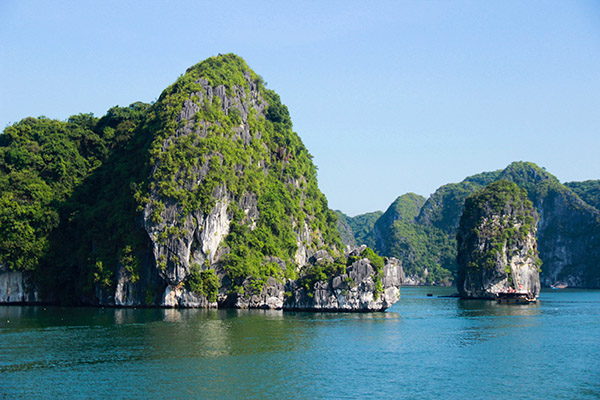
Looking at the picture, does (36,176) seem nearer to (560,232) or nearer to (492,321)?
(492,321)

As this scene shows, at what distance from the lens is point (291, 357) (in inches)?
1485

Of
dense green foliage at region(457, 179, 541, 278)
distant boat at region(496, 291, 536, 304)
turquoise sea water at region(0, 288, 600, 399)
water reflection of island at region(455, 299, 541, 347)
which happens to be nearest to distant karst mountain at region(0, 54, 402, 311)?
turquoise sea water at region(0, 288, 600, 399)

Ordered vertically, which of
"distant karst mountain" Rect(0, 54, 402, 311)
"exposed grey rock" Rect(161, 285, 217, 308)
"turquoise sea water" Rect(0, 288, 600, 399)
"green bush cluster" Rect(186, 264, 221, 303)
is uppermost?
"distant karst mountain" Rect(0, 54, 402, 311)

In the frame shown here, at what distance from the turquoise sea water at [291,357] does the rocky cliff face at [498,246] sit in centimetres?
3944

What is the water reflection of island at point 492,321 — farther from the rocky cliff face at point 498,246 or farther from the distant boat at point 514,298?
the rocky cliff face at point 498,246

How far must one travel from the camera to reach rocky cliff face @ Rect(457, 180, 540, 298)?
3851 inches

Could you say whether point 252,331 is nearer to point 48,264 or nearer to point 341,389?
point 341,389

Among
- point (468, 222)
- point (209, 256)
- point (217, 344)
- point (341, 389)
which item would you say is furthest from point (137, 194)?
point (468, 222)

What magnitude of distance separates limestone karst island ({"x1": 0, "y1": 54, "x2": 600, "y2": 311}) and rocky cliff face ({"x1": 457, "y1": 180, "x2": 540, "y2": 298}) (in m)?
0.25

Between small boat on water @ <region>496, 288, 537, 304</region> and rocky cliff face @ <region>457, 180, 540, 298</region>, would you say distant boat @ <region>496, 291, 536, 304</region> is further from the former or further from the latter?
rocky cliff face @ <region>457, 180, 540, 298</region>

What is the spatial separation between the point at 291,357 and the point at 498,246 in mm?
68712

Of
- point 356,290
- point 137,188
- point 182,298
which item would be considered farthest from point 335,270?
point 137,188

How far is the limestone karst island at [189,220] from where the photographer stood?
6731 centimetres

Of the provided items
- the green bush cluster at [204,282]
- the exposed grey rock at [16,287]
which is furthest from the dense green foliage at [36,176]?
the green bush cluster at [204,282]
